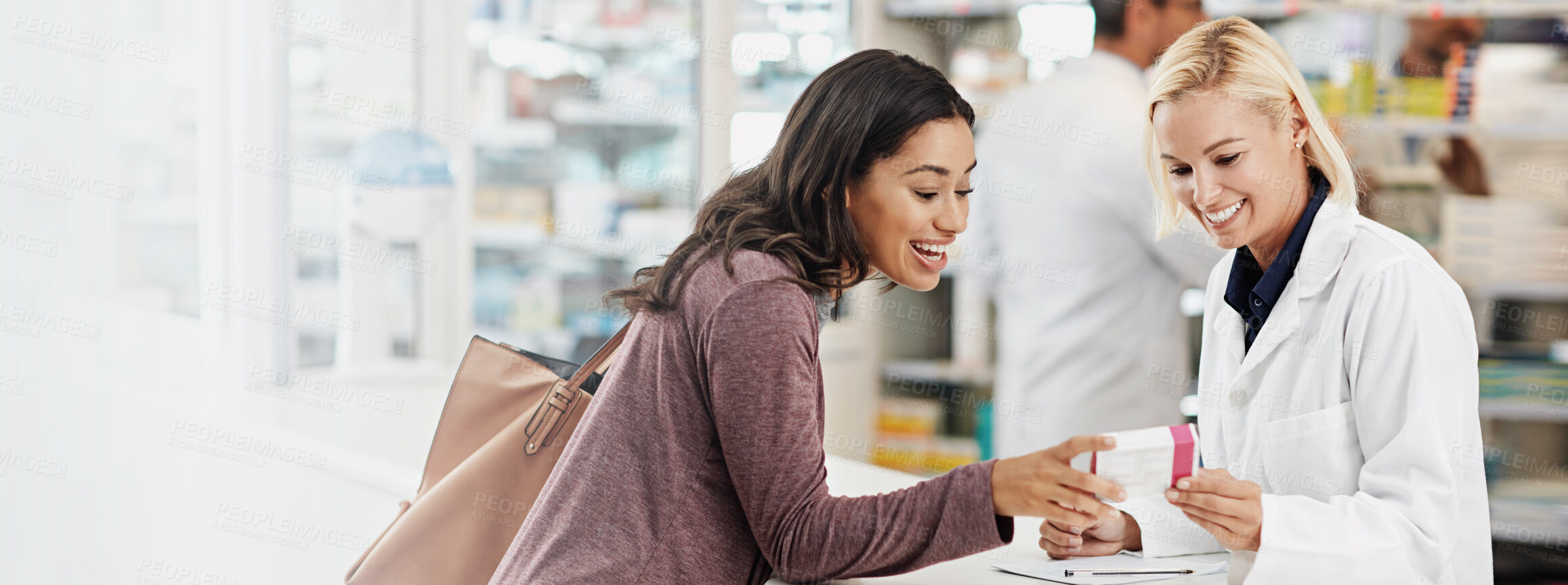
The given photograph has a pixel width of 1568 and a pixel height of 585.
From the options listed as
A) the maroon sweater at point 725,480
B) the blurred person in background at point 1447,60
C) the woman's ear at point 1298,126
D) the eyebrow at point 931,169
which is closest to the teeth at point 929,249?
the eyebrow at point 931,169

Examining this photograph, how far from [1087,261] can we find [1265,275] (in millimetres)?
1385

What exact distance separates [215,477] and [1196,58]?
2250 mm

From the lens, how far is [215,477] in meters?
2.56

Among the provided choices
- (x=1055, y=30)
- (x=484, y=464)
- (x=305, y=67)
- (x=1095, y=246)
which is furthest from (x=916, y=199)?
(x=1055, y=30)

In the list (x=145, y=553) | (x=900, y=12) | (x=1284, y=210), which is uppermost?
(x=900, y=12)

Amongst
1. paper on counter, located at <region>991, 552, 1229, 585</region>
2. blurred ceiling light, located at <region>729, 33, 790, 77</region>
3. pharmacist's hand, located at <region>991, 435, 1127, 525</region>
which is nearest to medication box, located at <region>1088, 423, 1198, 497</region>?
pharmacist's hand, located at <region>991, 435, 1127, 525</region>

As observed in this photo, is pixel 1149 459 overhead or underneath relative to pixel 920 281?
underneath

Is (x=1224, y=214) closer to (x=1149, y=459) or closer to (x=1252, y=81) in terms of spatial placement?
(x=1252, y=81)

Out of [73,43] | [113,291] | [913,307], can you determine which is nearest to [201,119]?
[73,43]

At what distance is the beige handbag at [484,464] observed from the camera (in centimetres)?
150

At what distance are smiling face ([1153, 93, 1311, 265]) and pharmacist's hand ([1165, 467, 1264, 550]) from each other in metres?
0.34

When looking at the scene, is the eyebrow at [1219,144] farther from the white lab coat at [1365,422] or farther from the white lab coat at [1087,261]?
the white lab coat at [1087,261]

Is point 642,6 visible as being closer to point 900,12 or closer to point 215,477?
point 900,12

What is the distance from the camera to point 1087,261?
2.80 meters
